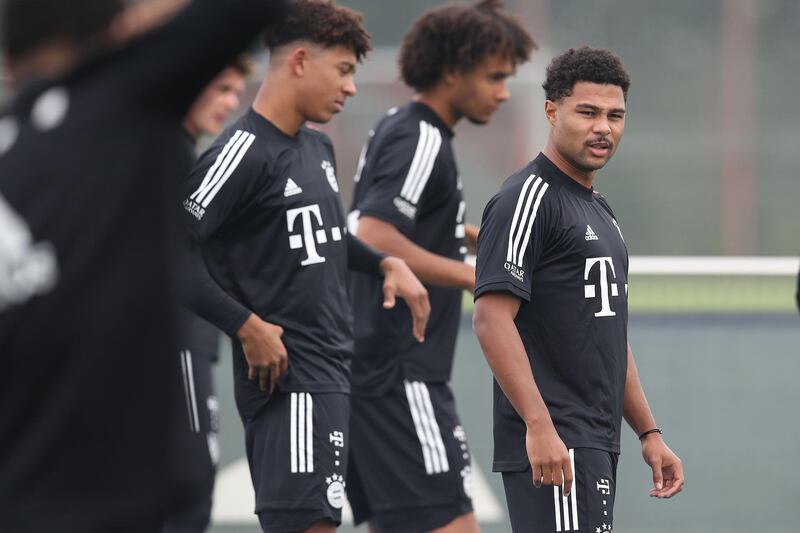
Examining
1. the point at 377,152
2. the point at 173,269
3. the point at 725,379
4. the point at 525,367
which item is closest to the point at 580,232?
the point at 525,367

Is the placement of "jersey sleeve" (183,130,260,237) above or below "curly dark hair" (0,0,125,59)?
below

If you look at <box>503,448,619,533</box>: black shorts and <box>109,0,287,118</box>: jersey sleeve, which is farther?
<box>503,448,619,533</box>: black shorts

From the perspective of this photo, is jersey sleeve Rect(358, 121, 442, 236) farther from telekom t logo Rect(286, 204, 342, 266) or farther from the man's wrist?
telekom t logo Rect(286, 204, 342, 266)

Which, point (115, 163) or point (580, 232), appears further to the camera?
point (580, 232)

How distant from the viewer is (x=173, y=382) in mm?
1993

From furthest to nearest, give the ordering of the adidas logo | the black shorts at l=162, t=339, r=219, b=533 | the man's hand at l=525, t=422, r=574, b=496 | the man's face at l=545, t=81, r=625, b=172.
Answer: the black shorts at l=162, t=339, r=219, b=533 → the adidas logo → the man's face at l=545, t=81, r=625, b=172 → the man's hand at l=525, t=422, r=574, b=496

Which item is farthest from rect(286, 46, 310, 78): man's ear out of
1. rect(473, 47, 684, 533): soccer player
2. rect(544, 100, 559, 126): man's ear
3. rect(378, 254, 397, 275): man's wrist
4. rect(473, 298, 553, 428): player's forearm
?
rect(473, 298, 553, 428): player's forearm

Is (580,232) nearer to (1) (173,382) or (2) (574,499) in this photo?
(2) (574,499)

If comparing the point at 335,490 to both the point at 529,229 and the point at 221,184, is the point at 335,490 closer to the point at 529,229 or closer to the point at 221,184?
the point at 221,184

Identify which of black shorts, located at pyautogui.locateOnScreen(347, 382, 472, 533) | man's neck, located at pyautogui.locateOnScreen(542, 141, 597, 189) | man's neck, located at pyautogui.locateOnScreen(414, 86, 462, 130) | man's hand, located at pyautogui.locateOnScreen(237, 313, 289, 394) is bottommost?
black shorts, located at pyautogui.locateOnScreen(347, 382, 472, 533)

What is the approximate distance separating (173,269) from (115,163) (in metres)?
0.17

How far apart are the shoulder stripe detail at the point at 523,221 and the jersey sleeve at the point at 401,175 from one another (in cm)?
128

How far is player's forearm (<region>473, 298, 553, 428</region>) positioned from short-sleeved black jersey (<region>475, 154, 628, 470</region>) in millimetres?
94

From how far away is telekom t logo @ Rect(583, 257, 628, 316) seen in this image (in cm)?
371
